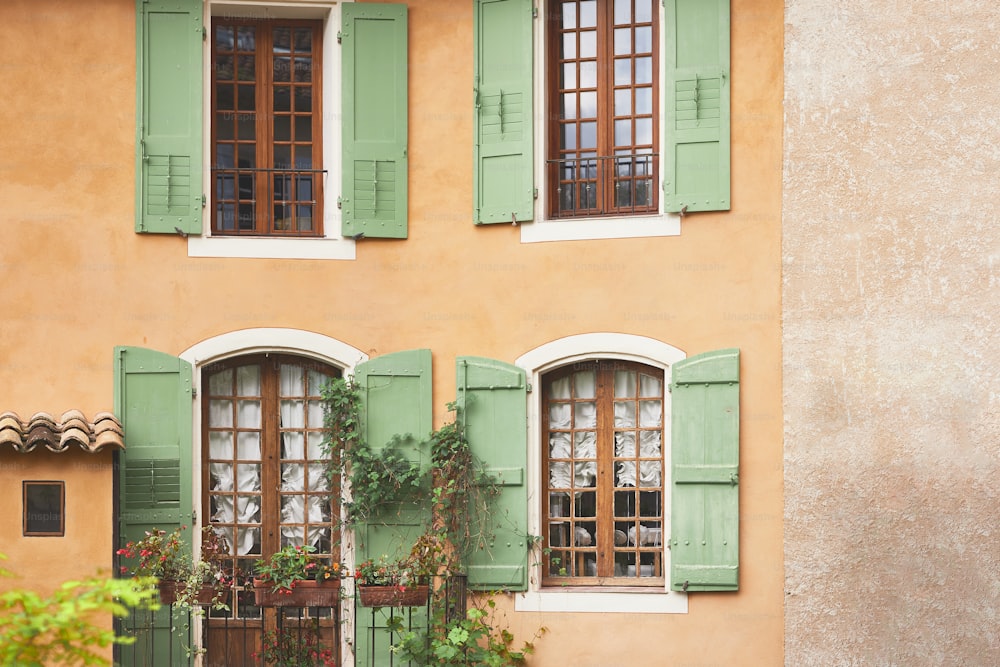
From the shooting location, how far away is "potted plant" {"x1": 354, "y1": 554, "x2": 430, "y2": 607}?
7.81m

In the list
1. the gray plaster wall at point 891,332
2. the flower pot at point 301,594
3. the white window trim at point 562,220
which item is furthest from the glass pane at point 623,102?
the flower pot at point 301,594

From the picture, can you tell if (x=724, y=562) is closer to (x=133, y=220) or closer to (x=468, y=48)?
(x=468, y=48)

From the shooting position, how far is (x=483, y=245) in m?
8.29

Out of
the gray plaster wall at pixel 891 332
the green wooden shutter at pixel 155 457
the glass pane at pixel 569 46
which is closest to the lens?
the gray plaster wall at pixel 891 332

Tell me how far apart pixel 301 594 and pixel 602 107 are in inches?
152

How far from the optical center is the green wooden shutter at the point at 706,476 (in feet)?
25.9

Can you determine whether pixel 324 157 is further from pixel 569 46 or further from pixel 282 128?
pixel 569 46

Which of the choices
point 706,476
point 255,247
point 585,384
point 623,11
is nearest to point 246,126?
point 255,247

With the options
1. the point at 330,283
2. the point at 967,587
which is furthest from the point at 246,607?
the point at 967,587

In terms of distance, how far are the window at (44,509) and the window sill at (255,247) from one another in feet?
6.02

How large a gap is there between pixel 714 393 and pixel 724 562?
1.11 meters

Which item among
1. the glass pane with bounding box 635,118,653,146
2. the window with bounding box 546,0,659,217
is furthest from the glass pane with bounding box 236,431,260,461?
the glass pane with bounding box 635,118,653,146

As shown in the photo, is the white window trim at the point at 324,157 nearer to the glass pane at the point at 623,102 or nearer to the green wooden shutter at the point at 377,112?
the green wooden shutter at the point at 377,112

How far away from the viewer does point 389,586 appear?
7840mm
